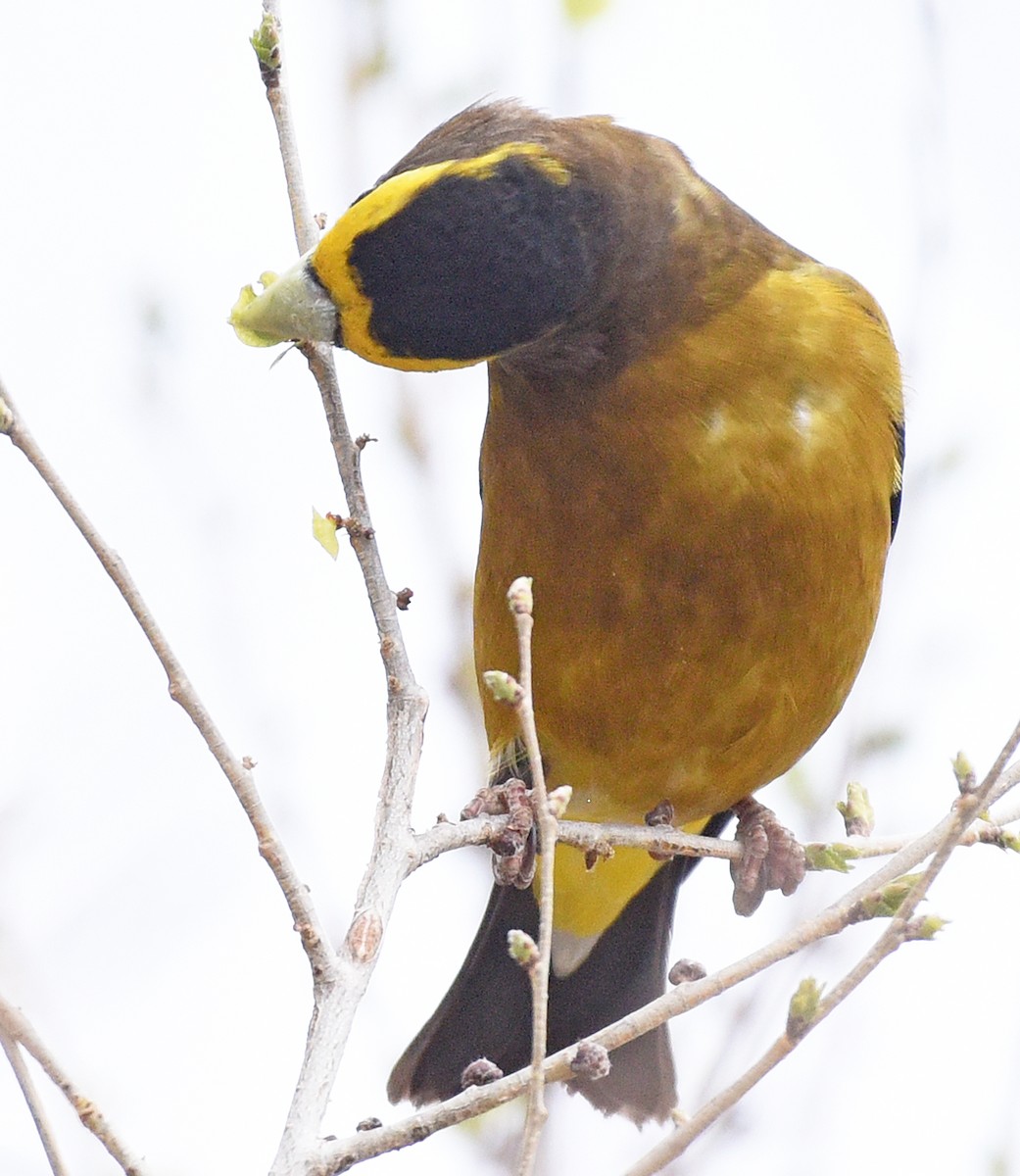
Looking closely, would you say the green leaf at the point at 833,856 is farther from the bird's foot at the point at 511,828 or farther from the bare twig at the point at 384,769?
the bare twig at the point at 384,769

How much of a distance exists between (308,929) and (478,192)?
1.56m

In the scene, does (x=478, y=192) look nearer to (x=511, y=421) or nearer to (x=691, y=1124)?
(x=511, y=421)

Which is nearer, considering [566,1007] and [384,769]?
[384,769]

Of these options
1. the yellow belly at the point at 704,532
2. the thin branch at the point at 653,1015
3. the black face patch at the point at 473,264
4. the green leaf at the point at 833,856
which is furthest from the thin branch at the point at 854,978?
the black face patch at the point at 473,264

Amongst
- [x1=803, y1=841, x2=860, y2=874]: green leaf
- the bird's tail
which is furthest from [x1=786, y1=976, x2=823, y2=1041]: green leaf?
the bird's tail

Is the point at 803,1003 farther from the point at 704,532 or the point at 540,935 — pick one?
the point at 704,532

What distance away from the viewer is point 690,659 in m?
3.89

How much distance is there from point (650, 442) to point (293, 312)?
0.95 meters

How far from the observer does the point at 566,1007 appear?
492 centimetres

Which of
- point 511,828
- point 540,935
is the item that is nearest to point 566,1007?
point 511,828

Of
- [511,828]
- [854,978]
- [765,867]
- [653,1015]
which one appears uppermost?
[765,867]

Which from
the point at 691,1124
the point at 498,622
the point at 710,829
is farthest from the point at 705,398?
the point at 691,1124

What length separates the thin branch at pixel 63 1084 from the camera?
6.16 ft

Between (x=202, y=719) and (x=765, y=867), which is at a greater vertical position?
(x=765, y=867)
